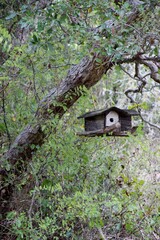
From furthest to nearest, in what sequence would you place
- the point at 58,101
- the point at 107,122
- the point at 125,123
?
the point at 125,123, the point at 107,122, the point at 58,101

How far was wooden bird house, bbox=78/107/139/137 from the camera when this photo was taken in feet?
9.84

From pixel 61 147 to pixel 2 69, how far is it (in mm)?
722

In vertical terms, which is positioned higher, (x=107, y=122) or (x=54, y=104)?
(x=54, y=104)

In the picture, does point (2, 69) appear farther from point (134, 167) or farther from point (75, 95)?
point (134, 167)

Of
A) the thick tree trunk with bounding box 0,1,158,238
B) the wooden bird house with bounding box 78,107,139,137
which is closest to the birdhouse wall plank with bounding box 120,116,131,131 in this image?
the wooden bird house with bounding box 78,107,139,137

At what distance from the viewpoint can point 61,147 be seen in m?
2.80

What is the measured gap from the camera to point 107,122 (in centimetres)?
304

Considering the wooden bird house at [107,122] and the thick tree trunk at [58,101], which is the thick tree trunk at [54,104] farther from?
the wooden bird house at [107,122]

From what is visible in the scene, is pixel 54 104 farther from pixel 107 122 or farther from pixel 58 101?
pixel 107 122

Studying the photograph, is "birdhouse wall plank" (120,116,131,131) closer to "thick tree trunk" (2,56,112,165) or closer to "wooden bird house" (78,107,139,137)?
"wooden bird house" (78,107,139,137)

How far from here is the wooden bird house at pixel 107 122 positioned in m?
3.00

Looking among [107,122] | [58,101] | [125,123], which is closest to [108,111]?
[107,122]

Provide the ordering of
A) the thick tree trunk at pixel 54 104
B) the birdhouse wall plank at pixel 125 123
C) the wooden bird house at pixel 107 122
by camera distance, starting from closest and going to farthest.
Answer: the thick tree trunk at pixel 54 104
the wooden bird house at pixel 107 122
the birdhouse wall plank at pixel 125 123

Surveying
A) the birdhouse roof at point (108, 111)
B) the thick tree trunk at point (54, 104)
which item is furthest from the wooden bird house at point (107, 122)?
the thick tree trunk at point (54, 104)
